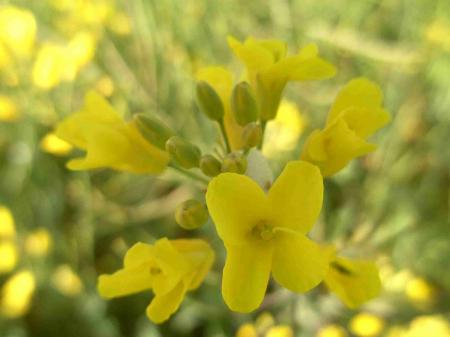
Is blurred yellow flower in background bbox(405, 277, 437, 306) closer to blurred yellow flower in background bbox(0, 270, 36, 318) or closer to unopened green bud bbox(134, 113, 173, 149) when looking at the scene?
unopened green bud bbox(134, 113, 173, 149)

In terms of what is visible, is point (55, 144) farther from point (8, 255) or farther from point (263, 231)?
point (263, 231)

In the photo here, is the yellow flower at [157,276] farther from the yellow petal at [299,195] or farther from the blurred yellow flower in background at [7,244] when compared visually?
the blurred yellow flower in background at [7,244]

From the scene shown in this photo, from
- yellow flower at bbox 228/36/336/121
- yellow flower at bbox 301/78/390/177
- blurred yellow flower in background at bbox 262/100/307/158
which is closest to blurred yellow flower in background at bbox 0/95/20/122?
blurred yellow flower in background at bbox 262/100/307/158

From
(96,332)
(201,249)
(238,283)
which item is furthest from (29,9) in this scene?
(238,283)

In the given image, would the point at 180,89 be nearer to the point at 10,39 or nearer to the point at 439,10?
the point at 10,39

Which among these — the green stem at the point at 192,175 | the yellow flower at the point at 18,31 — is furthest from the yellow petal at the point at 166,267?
the yellow flower at the point at 18,31
